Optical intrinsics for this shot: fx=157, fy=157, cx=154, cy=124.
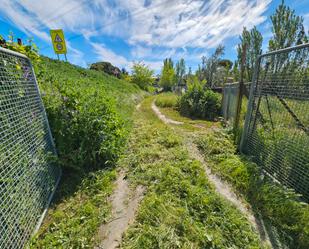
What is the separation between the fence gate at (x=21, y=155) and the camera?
59.2 inches

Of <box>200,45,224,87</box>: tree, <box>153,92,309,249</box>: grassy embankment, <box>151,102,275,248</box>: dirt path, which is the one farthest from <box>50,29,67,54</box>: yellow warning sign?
<box>200,45,224,87</box>: tree

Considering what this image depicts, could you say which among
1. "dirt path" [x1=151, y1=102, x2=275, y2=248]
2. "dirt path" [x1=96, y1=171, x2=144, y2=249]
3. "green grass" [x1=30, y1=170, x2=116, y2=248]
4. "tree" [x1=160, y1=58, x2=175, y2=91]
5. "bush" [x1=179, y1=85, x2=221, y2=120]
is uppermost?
"tree" [x1=160, y1=58, x2=175, y2=91]

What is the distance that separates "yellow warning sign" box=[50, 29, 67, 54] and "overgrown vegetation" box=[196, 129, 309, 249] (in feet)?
17.7

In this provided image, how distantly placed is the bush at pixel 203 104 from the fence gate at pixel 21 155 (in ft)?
19.7

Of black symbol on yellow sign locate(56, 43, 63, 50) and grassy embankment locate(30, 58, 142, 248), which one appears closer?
grassy embankment locate(30, 58, 142, 248)

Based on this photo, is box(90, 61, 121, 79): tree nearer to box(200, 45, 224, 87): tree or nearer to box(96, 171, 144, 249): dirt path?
box(200, 45, 224, 87): tree

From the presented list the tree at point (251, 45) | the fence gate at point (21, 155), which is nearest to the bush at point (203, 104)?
the fence gate at point (21, 155)

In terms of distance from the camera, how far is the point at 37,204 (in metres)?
1.93

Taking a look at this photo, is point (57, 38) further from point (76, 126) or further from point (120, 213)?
point (120, 213)

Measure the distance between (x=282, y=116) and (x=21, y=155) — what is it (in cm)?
365

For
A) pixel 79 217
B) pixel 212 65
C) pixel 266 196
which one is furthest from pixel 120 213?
pixel 212 65

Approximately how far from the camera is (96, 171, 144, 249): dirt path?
65.9 inches

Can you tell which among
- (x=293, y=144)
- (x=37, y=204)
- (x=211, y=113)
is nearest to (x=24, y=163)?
(x=37, y=204)

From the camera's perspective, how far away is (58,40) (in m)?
5.04
